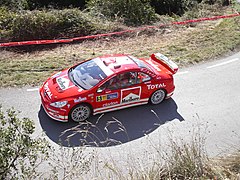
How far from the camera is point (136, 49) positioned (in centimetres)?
1491

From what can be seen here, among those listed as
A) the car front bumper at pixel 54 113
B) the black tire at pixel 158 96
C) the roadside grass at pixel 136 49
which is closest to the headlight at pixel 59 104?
the car front bumper at pixel 54 113

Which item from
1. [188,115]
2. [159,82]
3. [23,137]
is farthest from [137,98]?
[23,137]

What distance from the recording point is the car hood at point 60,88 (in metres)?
9.63

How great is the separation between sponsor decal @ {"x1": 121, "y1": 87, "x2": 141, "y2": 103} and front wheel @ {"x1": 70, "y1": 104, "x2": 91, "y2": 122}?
→ 1092 mm

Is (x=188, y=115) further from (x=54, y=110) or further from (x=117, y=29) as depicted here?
(x=117, y=29)

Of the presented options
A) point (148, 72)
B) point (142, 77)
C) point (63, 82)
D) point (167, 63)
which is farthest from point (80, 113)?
point (167, 63)

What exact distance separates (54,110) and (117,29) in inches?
306

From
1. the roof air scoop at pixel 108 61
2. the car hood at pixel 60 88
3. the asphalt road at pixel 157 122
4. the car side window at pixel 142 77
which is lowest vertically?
the asphalt road at pixel 157 122

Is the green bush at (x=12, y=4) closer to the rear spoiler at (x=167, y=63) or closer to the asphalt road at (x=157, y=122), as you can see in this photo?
the asphalt road at (x=157, y=122)

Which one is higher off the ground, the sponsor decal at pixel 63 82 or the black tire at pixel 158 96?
the sponsor decal at pixel 63 82

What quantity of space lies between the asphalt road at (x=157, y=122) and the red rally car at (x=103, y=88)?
335mm

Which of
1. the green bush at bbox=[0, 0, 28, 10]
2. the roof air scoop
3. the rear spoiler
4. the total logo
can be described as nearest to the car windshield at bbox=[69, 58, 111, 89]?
the roof air scoop

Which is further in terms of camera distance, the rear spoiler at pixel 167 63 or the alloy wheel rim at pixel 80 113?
the rear spoiler at pixel 167 63

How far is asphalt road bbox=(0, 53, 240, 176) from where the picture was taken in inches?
366
